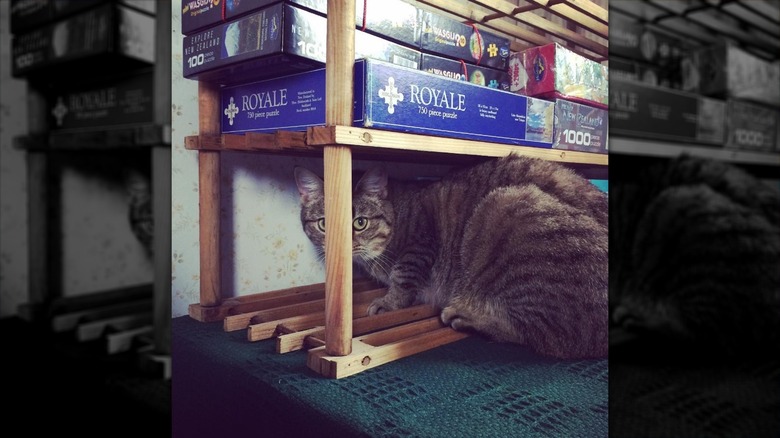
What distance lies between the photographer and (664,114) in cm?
78

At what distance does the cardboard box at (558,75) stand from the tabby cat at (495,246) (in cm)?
9

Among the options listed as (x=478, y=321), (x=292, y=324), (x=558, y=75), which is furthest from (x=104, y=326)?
(x=558, y=75)

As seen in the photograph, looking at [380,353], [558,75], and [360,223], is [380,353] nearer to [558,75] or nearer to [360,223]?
[360,223]

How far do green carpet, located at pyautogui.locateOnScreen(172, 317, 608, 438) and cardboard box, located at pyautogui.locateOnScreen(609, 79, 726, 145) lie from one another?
0.31 meters

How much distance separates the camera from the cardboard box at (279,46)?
0.69 metres

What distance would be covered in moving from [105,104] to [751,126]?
1767mm

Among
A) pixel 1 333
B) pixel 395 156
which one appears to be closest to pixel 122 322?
pixel 1 333

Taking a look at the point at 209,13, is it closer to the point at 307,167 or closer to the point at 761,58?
A: the point at 307,167

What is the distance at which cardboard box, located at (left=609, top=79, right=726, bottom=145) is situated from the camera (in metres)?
0.67

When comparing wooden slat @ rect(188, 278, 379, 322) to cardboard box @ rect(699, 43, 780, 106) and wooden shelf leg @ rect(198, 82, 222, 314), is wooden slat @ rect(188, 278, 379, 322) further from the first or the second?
cardboard box @ rect(699, 43, 780, 106)

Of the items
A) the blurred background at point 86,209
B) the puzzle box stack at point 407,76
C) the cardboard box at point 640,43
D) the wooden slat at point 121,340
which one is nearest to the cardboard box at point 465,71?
the puzzle box stack at point 407,76

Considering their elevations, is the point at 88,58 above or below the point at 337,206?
above

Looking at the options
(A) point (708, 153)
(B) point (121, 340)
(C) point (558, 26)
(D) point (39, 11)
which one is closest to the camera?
(C) point (558, 26)

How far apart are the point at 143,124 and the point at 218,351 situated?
1.00 metres
